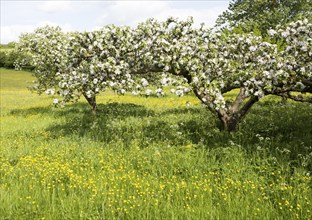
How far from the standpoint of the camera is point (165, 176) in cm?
818

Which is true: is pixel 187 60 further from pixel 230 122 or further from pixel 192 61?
pixel 230 122

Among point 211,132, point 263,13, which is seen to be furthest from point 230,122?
point 263,13

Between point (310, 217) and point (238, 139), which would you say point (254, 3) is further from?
point (310, 217)

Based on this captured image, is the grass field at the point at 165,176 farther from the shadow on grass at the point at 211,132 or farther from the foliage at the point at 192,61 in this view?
the foliage at the point at 192,61

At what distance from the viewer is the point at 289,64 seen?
984cm

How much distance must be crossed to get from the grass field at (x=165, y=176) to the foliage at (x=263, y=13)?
19403 mm

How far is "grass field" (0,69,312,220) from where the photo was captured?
248 inches

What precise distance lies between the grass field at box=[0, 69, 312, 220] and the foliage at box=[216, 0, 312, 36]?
63.7ft

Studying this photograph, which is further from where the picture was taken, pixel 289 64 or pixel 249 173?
pixel 289 64

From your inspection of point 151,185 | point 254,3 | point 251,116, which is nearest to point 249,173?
point 151,185

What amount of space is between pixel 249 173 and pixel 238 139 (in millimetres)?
3078

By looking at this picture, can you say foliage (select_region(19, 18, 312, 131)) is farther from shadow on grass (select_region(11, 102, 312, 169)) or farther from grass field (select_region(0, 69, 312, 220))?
grass field (select_region(0, 69, 312, 220))

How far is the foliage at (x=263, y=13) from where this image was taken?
29.4 m

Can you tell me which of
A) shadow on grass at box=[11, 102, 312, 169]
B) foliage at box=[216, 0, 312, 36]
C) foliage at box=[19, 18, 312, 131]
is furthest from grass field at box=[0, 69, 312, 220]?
foliage at box=[216, 0, 312, 36]
